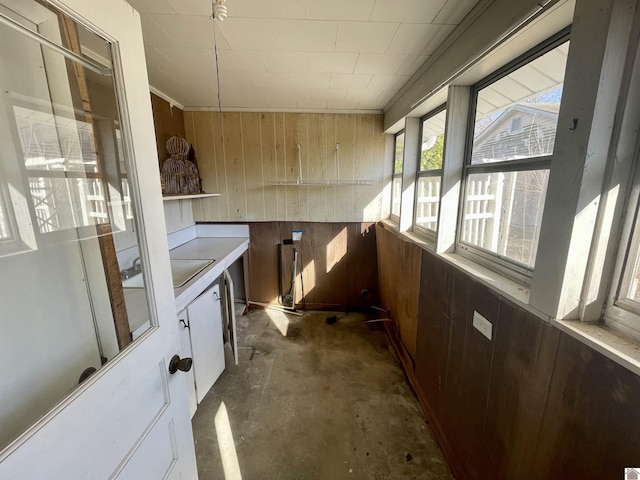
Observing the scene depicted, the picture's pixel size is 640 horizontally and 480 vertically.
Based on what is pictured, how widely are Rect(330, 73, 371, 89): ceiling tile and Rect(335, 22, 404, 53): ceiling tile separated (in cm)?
39

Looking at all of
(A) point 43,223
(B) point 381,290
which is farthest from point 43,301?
(B) point 381,290

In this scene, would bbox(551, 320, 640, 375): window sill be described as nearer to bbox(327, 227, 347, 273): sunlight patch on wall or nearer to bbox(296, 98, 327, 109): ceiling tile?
bbox(327, 227, 347, 273): sunlight patch on wall

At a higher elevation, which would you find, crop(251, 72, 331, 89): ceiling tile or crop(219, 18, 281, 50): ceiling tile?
crop(251, 72, 331, 89): ceiling tile

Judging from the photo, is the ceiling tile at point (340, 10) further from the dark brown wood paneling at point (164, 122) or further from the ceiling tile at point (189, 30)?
the dark brown wood paneling at point (164, 122)

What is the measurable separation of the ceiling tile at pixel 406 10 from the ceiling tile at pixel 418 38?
0.17 feet

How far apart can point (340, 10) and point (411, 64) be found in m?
0.73

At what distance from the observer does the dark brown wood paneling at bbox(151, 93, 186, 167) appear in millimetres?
2256

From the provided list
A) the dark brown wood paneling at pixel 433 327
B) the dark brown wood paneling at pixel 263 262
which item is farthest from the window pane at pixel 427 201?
the dark brown wood paneling at pixel 263 262

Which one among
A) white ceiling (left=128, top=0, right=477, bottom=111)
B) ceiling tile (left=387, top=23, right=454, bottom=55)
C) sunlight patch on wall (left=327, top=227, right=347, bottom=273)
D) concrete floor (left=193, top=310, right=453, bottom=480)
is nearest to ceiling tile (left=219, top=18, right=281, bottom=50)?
white ceiling (left=128, top=0, right=477, bottom=111)

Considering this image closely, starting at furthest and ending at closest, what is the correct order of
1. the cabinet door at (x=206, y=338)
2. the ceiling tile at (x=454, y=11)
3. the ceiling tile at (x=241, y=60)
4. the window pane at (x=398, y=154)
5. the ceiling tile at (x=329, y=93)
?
the window pane at (x=398, y=154), the ceiling tile at (x=329, y=93), the cabinet door at (x=206, y=338), the ceiling tile at (x=241, y=60), the ceiling tile at (x=454, y=11)

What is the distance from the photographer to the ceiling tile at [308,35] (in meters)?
1.28

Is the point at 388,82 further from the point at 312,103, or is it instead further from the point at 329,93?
the point at 312,103

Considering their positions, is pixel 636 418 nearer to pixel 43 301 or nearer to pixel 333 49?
pixel 43 301

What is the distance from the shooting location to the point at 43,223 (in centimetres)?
75
